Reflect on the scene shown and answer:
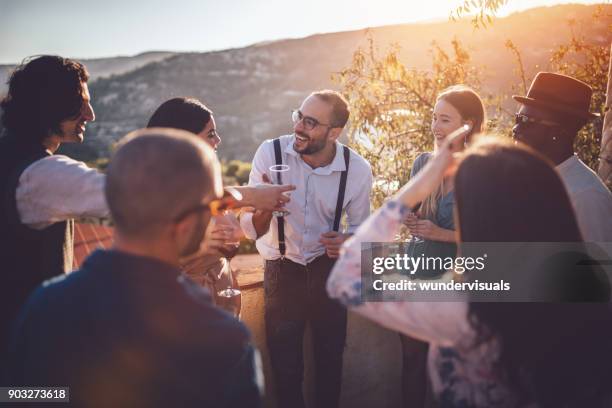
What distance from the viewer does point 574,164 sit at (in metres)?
2.92

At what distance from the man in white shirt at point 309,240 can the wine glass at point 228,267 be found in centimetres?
37

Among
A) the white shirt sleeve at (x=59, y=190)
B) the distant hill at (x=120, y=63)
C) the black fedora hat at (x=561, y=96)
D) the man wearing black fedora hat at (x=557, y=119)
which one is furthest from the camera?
the distant hill at (x=120, y=63)

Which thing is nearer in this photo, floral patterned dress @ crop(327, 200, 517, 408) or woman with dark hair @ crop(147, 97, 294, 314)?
Result: floral patterned dress @ crop(327, 200, 517, 408)

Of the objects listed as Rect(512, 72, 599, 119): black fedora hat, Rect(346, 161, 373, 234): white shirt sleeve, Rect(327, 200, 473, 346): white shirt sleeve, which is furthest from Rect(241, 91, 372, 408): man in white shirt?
Rect(327, 200, 473, 346): white shirt sleeve

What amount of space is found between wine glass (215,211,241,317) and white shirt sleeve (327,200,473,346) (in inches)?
45.1

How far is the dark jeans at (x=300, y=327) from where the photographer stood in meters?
3.28

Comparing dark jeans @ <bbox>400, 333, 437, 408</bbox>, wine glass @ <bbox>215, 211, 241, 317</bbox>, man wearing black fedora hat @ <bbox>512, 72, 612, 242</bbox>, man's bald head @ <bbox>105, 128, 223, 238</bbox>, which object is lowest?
dark jeans @ <bbox>400, 333, 437, 408</bbox>

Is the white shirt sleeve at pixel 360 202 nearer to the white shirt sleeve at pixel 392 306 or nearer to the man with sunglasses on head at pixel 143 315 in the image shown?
the white shirt sleeve at pixel 392 306

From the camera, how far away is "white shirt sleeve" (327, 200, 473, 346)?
1.60 m

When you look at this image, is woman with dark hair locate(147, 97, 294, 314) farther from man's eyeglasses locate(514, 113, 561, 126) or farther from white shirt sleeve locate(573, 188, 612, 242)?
white shirt sleeve locate(573, 188, 612, 242)

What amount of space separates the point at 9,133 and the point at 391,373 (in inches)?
114

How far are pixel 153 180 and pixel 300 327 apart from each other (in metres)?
2.18

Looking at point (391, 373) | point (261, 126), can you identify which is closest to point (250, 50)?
point (261, 126)

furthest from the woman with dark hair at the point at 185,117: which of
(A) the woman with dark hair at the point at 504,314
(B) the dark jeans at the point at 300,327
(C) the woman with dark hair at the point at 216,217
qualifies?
(A) the woman with dark hair at the point at 504,314
